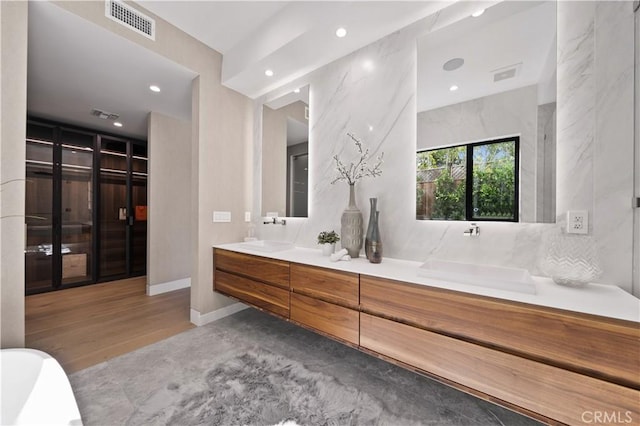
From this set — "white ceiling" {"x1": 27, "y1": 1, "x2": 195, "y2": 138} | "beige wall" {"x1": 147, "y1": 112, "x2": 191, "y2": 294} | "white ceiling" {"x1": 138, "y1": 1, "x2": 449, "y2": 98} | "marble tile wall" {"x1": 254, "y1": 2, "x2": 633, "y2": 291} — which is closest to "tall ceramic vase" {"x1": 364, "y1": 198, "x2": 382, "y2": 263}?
"marble tile wall" {"x1": 254, "y1": 2, "x2": 633, "y2": 291}

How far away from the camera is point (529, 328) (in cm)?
105

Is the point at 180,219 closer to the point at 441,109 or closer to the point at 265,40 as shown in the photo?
the point at 265,40

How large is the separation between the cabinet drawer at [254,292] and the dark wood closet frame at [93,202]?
2.74 m

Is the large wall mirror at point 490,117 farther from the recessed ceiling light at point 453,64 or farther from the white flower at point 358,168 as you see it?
the white flower at point 358,168

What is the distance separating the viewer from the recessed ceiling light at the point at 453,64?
5.81 ft

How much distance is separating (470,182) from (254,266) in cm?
191

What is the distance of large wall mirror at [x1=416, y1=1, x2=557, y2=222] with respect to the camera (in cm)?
149

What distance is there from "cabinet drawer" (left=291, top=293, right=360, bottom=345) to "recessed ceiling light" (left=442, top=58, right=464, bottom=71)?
74.9 inches

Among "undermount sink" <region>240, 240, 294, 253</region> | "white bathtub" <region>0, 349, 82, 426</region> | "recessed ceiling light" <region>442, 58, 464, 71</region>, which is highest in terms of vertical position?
"recessed ceiling light" <region>442, 58, 464, 71</region>

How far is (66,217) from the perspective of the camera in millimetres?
3689

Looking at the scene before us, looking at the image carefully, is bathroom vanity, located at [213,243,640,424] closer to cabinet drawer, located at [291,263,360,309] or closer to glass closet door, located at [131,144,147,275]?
cabinet drawer, located at [291,263,360,309]

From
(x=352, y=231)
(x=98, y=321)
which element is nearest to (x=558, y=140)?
(x=352, y=231)

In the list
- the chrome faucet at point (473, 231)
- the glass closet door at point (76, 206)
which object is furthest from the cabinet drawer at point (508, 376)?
the glass closet door at point (76, 206)

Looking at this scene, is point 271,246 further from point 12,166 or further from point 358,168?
point 12,166
